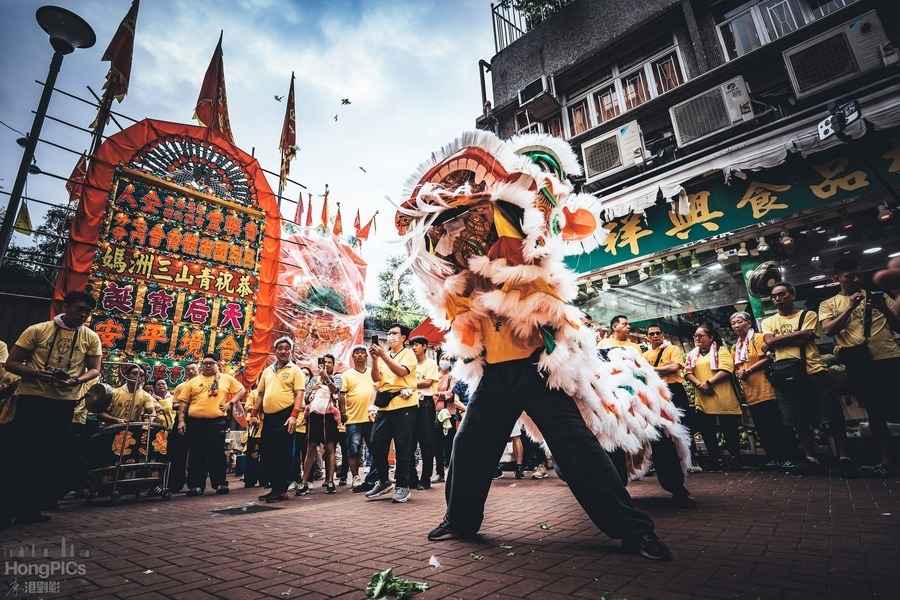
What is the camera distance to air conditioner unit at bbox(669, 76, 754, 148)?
882 cm

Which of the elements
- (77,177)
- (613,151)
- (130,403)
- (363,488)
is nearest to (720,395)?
Answer: (363,488)

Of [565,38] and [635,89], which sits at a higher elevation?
[565,38]

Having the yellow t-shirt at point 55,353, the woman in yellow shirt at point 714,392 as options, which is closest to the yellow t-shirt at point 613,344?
the woman in yellow shirt at point 714,392

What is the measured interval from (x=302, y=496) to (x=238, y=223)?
9.84 m

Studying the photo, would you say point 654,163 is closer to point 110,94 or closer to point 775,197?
point 775,197

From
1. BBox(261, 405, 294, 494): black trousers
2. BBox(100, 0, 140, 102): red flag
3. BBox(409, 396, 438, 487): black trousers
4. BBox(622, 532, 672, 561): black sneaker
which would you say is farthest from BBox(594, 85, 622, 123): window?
BBox(100, 0, 140, 102): red flag

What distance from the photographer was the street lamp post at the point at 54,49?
527cm

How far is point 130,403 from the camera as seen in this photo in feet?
20.4

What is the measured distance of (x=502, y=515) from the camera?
131 inches

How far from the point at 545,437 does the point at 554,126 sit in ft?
41.8

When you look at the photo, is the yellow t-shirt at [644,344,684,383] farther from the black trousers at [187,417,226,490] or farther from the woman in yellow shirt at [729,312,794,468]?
the black trousers at [187,417,226,490]

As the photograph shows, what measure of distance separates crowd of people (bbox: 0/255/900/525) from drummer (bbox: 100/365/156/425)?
0.08 ft

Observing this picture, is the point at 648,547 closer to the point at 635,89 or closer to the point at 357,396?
the point at 357,396

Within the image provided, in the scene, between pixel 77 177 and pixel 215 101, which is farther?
pixel 215 101
